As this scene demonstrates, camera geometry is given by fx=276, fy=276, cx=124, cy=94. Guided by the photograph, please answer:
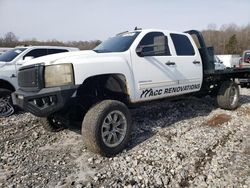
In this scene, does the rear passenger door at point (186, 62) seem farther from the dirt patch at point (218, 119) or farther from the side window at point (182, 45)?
the dirt patch at point (218, 119)

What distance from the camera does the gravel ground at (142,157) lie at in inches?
143

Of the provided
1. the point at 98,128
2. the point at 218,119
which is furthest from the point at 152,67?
the point at 218,119

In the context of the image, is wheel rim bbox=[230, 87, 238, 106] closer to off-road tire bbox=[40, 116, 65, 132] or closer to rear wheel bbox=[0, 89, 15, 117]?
off-road tire bbox=[40, 116, 65, 132]

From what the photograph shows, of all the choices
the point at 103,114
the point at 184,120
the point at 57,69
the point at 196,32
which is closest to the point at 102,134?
the point at 103,114

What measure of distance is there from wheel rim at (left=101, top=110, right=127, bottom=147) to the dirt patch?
2.49m

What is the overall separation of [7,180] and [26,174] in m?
0.25

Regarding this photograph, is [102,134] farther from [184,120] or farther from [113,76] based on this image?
[184,120]

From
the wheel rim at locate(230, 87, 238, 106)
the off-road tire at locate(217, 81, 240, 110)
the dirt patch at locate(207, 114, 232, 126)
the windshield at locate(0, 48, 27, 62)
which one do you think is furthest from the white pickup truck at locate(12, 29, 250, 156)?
the windshield at locate(0, 48, 27, 62)

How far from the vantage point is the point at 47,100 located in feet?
13.2

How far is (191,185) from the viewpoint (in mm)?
3549

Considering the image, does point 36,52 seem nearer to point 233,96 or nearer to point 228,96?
point 228,96

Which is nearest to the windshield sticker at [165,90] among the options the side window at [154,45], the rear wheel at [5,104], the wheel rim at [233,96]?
the side window at [154,45]

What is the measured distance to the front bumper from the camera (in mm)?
3982

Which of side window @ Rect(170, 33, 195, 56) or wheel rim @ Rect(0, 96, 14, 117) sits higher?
side window @ Rect(170, 33, 195, 56)
